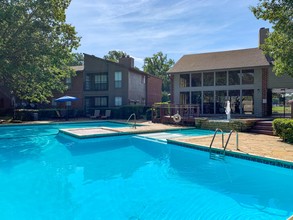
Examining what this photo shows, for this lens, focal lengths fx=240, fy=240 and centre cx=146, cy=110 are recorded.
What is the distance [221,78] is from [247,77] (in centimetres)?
204

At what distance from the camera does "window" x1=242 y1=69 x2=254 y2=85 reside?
63.7 ft

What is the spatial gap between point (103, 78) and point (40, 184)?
22045mm

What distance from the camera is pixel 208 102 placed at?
69.2 feet

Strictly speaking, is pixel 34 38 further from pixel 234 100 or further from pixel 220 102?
pixel 234 100

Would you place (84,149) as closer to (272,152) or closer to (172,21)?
(272,152)

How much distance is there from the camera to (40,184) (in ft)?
20.9

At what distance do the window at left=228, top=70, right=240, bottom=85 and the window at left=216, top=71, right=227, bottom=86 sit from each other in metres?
0.40

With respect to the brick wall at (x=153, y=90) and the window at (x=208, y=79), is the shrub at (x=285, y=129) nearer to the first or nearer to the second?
the window at (x=208, y=79)

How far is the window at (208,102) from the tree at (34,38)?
11931 millimetres

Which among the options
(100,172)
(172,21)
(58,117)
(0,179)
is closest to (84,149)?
(100,172)

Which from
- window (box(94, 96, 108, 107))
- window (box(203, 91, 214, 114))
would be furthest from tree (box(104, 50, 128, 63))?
window (box(203, 91, 214, 114))

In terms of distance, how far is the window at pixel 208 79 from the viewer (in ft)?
68.0

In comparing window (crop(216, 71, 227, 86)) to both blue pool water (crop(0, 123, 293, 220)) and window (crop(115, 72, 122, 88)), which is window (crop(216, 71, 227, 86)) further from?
blue pool water (crop(0, 123, 293, 220))

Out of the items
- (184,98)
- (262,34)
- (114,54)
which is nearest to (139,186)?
(184,98)
